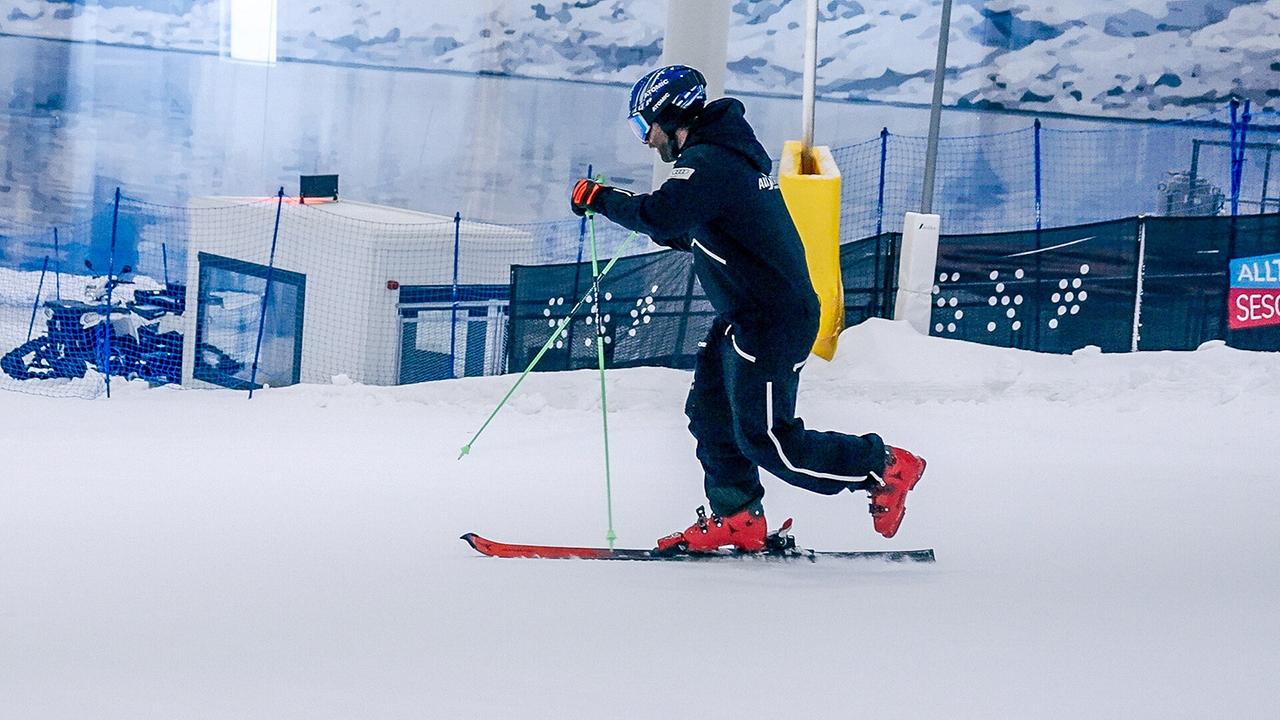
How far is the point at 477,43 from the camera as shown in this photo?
1348 cm

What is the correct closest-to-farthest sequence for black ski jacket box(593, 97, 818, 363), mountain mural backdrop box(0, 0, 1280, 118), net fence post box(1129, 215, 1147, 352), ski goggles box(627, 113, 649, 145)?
black ski jacket box(593, 97, 818, 363), ski goggles box(627, 113, 649, 145), net fence post box(1129, 215, 1147, 352), mountain mural backdrop box(0, 0, 1280, 118)

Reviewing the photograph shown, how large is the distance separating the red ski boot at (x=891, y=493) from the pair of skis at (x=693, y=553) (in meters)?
0.11

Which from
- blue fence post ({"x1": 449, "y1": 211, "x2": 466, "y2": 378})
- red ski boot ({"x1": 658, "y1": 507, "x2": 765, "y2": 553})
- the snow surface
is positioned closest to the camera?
the snow surface

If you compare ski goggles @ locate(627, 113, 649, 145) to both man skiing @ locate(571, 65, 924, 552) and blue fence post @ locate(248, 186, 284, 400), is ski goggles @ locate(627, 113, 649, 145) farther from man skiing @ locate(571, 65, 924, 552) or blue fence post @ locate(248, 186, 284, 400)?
blue fence post @ locate(248, 186, 284, 400)

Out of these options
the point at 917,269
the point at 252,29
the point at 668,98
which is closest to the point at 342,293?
the point at 917,269

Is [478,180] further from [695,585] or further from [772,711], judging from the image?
[772,711]

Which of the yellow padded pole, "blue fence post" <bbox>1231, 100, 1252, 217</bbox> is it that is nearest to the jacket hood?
the yellow padded pole

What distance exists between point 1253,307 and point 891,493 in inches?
228

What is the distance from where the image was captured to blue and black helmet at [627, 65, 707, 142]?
142 inches

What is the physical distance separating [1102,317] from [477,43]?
7.39 meters

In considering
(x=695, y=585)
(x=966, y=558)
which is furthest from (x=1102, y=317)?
(x=695, y=585)

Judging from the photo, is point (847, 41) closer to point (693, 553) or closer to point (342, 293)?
point (342, 293)

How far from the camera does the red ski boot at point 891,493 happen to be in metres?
3.73

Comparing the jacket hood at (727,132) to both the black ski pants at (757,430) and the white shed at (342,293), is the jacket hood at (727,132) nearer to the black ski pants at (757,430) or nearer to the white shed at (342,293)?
the black ski pants at (757,430)
